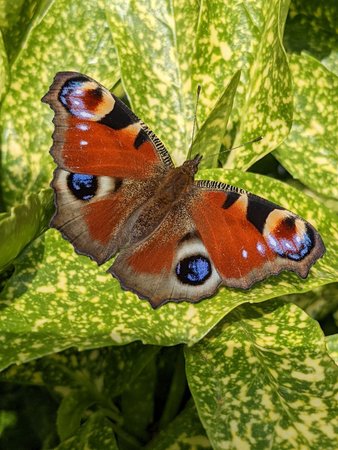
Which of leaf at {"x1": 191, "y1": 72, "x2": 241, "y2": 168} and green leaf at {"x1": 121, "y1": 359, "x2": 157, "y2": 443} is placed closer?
leaf at {"x1": 191, "y1": 72, "x2": 241, "y2": 168}

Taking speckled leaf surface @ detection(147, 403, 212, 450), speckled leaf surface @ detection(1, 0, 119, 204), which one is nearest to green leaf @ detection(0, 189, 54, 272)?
speckled leaf surface @ detection(1, 0, 119, 204)

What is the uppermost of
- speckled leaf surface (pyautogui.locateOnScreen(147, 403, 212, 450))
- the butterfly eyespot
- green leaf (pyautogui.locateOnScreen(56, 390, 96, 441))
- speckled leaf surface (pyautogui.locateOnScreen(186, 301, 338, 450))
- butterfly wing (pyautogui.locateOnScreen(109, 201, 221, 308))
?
the butterfly eyespot

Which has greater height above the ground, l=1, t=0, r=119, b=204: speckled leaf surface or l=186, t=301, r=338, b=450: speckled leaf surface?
l=1, t=0, r=119, b=204: speckled leaf surface

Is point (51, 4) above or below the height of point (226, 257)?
above

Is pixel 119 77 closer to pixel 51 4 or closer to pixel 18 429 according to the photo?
pixel 51 4

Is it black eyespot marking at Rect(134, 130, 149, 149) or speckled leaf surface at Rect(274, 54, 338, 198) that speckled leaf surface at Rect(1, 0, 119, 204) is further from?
speckled leaf surface at Rect(274, 54, 338, 198)

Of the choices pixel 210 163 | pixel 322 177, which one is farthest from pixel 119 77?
pixel 322 177

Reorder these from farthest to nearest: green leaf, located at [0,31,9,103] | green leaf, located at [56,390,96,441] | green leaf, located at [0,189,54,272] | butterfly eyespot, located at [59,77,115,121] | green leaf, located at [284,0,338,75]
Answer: green leaf, located at [284,0,338,75] < green leaf, located at [56,390,96,441] < green leaf, located at [0,31,9,103] < butterfly eyespot, located at [59,77,115,121] < green leaf, located at [0,189,54,272]

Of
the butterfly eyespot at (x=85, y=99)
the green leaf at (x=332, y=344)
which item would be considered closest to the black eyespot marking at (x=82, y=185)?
the butterfly eyespot at (x=85, y=99)
